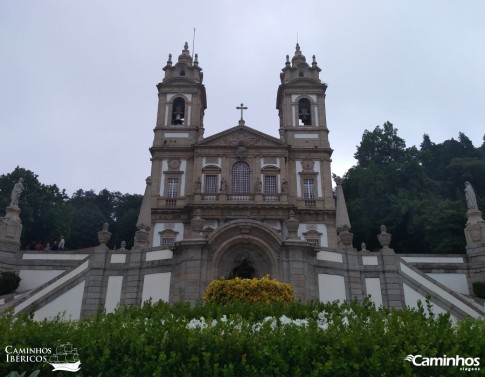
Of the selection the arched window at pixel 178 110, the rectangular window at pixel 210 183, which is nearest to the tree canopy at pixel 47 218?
the rectangular window at pixel 210 183

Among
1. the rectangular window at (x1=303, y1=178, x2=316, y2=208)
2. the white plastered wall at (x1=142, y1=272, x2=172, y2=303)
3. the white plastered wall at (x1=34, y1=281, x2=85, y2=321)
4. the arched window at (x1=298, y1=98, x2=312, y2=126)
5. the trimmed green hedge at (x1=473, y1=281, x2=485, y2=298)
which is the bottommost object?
the white plastered wall at (x1=34, y1=281, x2=85, y2=321)

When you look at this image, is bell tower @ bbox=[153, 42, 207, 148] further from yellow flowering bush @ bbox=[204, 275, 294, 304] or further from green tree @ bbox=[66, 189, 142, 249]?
yellow flowering bush @ bbox=[204, 275, 294, 304]

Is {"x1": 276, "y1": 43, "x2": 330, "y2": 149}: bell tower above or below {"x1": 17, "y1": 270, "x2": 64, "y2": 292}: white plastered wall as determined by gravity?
above

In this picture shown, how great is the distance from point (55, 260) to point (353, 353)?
62.6ft

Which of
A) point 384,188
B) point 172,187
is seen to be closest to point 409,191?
point 384,188

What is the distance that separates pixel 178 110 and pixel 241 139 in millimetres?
6691

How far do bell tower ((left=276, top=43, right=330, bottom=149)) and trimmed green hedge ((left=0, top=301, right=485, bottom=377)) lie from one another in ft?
92.2

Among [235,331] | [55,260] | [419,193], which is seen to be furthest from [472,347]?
[419,193]

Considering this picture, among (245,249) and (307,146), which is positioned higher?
(307,146)

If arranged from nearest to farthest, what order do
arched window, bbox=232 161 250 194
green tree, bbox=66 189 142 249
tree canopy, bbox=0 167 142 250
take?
arched window, bbox=232 161 250 194 → tree canopy, bbox=0 167 142 250 → green tree, bbox=66 189 142 249

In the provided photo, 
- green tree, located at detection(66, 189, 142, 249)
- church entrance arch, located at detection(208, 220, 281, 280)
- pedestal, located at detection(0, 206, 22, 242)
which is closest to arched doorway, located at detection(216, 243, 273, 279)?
church entrance arch, located at detection(208, 220, 281, 280)

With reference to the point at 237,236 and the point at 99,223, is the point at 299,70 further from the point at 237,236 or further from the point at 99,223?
the point at 99,223

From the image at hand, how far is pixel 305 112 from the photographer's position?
34875mm

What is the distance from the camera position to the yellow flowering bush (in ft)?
36.1
